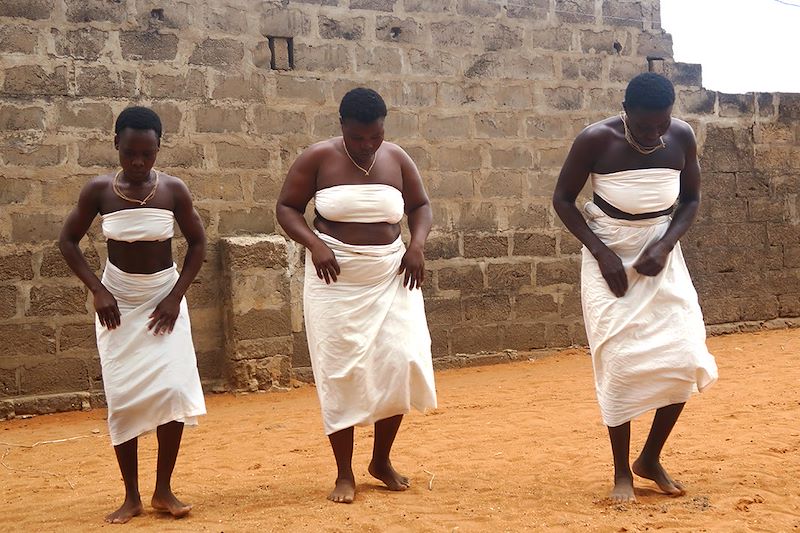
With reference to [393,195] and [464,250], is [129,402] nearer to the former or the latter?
[393,195]

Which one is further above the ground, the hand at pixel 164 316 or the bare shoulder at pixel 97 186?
the bare shoulder at pixel 97 186

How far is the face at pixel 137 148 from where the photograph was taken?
4004 mm

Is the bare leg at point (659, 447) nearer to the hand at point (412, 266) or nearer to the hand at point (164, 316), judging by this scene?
the hand at point (412, 266)

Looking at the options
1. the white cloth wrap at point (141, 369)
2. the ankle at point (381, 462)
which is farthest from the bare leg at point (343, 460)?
the white cloth wrap at point (141, 369)

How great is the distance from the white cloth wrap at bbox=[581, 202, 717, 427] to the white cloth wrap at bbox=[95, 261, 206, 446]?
5.98 feet

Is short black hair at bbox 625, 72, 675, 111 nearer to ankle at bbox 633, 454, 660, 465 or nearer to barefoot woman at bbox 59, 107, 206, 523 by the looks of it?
ankle at bbox 633, 454, 660, 465

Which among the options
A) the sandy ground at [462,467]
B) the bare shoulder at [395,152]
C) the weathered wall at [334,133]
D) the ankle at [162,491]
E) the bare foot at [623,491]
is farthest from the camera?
the weathered wall at [334,133]

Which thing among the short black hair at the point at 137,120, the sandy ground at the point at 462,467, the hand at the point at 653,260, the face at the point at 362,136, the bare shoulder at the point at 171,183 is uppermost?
the short black hair at the point at 137,120

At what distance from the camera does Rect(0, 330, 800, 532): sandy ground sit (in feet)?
12.6

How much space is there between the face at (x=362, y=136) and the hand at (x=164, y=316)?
1.06 metres

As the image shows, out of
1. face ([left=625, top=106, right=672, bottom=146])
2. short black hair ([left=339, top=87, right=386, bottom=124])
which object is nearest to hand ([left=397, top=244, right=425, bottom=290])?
short black hair ([left=339, top=87, right=386, bottom=124])

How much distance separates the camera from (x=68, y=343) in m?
7.27

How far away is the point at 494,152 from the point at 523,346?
1.89m

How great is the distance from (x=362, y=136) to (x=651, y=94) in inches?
50.4
